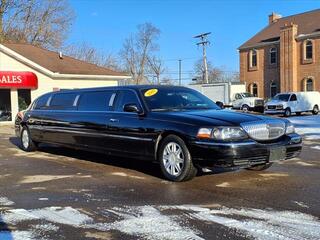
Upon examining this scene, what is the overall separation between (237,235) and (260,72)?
156ft

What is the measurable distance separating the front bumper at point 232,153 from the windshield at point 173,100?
127 cm

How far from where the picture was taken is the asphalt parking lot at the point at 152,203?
510 centimetres

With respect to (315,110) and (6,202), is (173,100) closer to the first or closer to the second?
(6,202)

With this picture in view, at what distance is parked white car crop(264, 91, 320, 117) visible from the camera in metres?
35.3

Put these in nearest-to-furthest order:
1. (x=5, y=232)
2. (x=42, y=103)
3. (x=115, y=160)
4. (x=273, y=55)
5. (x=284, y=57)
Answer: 1. (x=5, y=232)
2. (x=115, y=160)
3. (x=42, y=103)
4. (x=284, y=57)
5. (x=273, y=55)

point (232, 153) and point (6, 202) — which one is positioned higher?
point (232, 153)

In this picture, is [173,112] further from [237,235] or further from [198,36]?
[198,36]

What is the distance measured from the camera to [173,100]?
8797 millimetres

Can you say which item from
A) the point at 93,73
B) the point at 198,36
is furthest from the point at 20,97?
the point at 198,36

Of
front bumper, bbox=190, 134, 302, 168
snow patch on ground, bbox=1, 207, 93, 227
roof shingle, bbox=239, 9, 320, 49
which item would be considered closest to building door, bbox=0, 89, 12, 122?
front bumper, bbox=190, 134, 302, 168

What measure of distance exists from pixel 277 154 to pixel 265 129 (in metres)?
0.42

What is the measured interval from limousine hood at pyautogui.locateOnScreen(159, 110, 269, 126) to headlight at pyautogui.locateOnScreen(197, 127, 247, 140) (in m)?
0.10

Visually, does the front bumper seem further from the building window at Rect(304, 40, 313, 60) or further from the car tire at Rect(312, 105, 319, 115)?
the building window at Rect(304, 40, 313, 60)

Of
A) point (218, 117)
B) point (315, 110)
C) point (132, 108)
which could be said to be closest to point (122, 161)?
point (132, 108)
